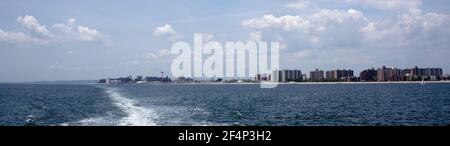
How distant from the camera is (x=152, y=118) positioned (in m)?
35.6

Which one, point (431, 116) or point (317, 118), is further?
point (431, 116)
